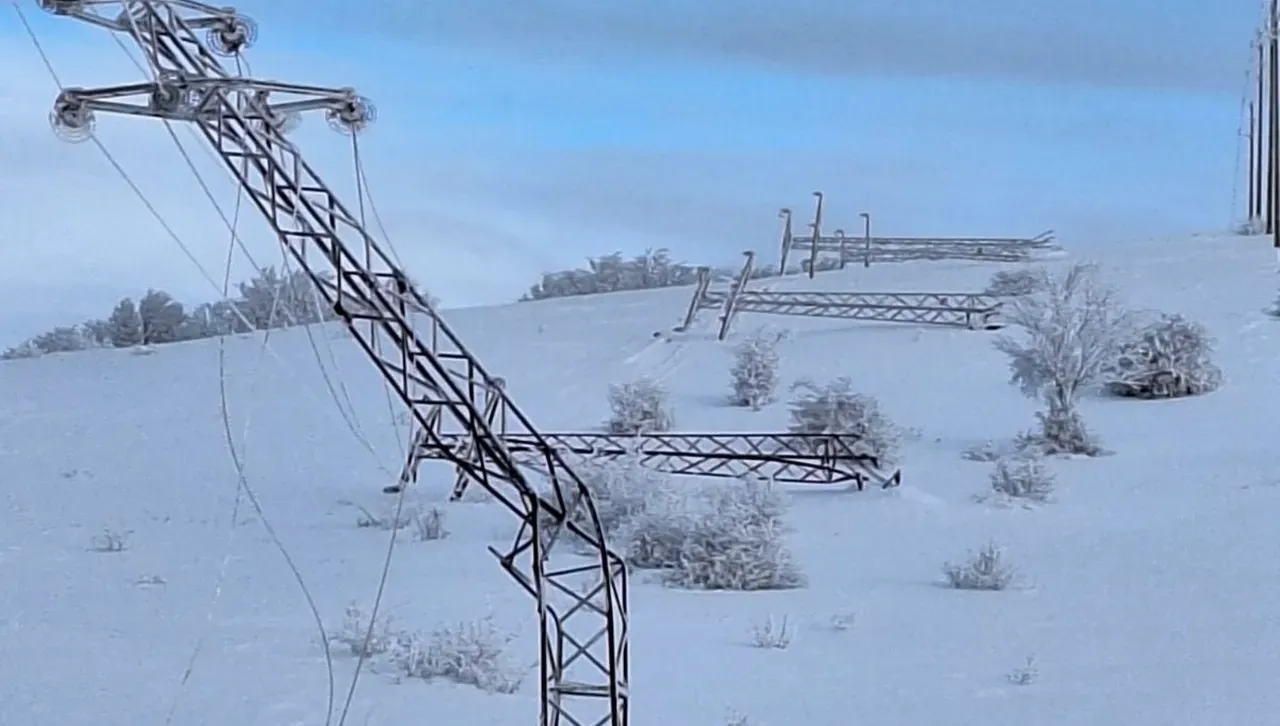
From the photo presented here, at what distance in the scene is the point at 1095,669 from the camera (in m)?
8.14

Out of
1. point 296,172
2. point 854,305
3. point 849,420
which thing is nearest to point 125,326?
point 854,305

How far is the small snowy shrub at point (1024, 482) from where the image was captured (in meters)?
13.5

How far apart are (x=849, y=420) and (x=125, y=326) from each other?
19.4m

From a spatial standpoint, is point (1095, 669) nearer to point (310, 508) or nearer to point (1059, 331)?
point (310, 508)

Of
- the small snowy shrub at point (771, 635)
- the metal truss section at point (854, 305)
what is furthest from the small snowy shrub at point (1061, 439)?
the metal truss section at point (854, 305)

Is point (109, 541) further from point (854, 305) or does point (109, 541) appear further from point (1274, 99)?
point (1274, 99)

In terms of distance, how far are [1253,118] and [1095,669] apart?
1049 inches

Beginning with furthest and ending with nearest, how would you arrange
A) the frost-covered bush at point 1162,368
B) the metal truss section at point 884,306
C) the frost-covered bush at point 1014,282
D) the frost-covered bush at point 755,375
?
the frost-covered bush at point 1014,282 → the metal truss section at point 884,306 → the frost-covered bush at point 755,375 → the frost-covered bush at point 1162,368

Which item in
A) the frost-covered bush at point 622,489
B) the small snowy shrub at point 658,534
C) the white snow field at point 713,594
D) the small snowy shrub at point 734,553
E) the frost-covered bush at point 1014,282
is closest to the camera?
the white snow field at point 713,594

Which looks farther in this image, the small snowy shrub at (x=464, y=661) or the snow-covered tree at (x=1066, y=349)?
the snow-covered tree at (x=1066, y=349)

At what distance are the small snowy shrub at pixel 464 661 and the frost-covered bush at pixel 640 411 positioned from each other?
875cm

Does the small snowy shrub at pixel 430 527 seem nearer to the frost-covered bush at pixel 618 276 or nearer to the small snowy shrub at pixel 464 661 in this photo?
the small snowy shrub at pixel 464 661

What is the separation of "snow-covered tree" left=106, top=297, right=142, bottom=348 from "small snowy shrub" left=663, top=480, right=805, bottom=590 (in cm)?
2159

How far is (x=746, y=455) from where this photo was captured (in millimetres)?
14242
